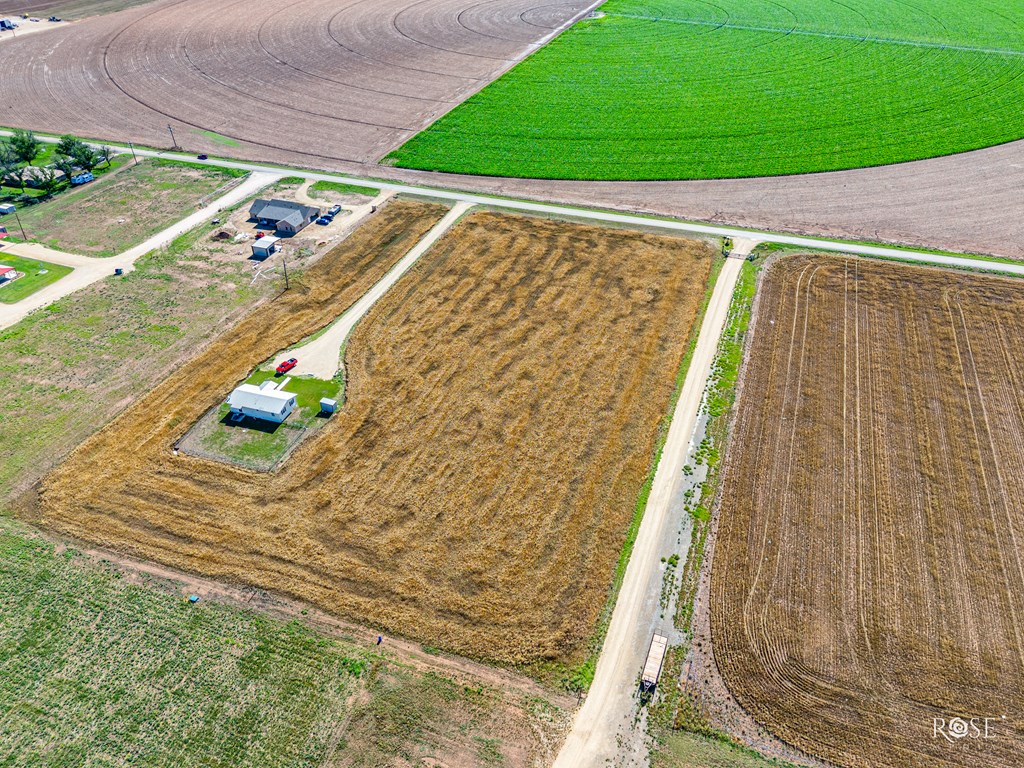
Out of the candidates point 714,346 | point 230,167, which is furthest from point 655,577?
point 230,167

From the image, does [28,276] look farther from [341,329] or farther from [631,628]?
[631,628]

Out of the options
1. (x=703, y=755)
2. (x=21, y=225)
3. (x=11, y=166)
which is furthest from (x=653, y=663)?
(x=11, y=166)

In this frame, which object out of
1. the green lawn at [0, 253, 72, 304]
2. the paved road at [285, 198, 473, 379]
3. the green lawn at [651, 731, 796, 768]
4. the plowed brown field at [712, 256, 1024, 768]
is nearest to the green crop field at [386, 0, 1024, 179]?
the paved road at [285, 198, 473, 379]

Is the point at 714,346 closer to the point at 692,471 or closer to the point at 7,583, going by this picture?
the point at 692,471

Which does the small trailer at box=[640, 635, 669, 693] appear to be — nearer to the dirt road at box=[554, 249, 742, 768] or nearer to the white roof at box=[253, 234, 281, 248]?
the dirt road at box=[554, 249, 742, 768]

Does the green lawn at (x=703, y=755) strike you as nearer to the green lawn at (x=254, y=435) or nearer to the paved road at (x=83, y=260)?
the green lawn at (x=254, y=435)

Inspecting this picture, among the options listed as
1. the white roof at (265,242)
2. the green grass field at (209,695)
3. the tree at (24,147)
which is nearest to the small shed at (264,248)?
the white roof at (265,242)

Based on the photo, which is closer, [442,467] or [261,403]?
[442,467]
